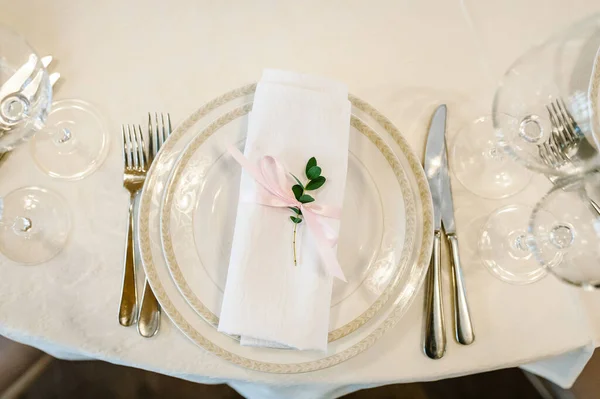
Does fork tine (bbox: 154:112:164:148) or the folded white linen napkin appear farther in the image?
fork tine (bbox: 154:112:164:148)

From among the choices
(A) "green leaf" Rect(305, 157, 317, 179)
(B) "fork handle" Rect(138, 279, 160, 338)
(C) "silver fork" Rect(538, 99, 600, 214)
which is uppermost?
(C) "silver fork" Rect(538, 99, 600, 214)

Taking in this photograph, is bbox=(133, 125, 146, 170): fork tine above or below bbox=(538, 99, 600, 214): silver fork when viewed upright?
below

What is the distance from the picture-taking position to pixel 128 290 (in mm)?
662

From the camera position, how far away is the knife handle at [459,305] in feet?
2.17

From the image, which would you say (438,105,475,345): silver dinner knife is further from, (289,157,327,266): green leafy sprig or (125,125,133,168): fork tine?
(125,125,133,168): fork tine

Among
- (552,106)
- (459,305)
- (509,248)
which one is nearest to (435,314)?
(459,305)

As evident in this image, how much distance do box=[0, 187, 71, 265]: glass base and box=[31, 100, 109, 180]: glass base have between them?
1.7 inches

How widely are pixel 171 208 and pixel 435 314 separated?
41cm

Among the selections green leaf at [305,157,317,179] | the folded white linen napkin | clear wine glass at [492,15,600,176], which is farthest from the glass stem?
clear wine glass at [492,15,600,176]

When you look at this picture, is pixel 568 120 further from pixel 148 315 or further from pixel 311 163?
pixel 148 315

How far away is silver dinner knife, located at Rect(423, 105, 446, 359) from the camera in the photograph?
2.15ft

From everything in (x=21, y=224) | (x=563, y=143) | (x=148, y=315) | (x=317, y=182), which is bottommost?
(x=148, y=315)

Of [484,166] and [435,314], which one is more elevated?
[484,166]

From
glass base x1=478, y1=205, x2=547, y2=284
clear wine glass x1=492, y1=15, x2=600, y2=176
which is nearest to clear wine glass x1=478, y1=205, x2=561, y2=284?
glass base x1=478, y1=205, x2=547, y2=284
